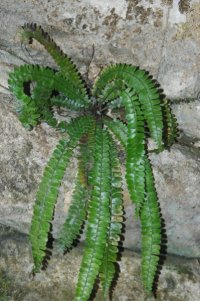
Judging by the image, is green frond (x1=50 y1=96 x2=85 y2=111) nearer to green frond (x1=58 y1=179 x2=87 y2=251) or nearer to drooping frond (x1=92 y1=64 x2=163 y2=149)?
drooping frond (x1=92 y1=64 x2=163 y2=149)

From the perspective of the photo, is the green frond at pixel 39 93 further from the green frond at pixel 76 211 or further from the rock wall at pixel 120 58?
the green frond at pixel 76 211

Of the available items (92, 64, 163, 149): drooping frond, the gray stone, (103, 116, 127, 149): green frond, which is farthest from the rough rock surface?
the gray stone

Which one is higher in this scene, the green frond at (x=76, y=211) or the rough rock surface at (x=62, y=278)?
the green frond at (x=76, y=211)

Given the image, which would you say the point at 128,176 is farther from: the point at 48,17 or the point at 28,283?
the point at 48,17

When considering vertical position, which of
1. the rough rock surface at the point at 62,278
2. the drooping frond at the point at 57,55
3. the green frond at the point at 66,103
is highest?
the drooping frond at the point at 57,55

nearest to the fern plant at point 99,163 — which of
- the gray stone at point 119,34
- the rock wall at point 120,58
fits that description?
the rock wall at point 120,58

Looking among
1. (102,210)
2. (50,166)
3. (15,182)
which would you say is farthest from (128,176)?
(15,182)

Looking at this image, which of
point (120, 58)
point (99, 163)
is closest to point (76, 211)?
point (99, 163)

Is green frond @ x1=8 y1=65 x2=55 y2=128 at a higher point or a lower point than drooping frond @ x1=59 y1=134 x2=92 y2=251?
higher
